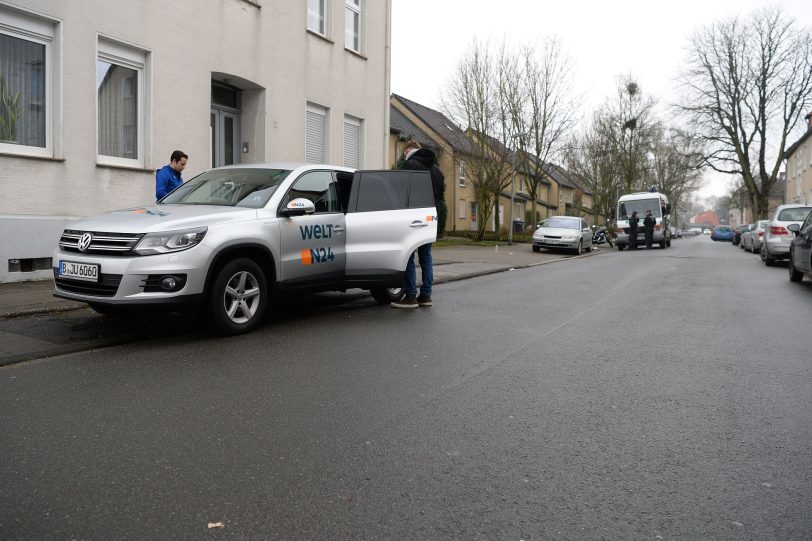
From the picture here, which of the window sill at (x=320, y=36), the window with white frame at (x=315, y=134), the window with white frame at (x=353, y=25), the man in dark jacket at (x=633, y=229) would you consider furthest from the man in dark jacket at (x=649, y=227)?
the window sill at (x=320, y=36)

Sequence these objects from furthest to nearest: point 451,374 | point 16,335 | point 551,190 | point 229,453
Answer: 1. point 551,190
2. point 16,335
3. point 451,374
4. point 229,453

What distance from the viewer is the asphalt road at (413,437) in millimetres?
2869

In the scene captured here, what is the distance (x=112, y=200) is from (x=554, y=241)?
1890 cm

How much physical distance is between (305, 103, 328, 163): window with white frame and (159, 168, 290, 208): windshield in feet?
28.6

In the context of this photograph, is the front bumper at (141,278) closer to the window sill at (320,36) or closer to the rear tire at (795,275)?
the window sill at (320,36)

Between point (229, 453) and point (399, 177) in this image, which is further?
point (399, 177)

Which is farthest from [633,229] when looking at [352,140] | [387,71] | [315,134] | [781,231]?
[315,134]

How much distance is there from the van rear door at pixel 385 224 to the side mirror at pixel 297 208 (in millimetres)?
963

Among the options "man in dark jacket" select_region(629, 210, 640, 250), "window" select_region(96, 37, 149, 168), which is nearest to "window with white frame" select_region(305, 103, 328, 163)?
"window" select_region(96, 37, 149, 168)

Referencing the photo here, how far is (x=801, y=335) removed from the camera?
749 centimetres

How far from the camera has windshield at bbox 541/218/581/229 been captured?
91.3 ft

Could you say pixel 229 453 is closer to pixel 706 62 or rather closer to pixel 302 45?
pixel 302 45

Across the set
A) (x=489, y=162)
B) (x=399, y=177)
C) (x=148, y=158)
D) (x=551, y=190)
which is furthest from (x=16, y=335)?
(x=551, y=190)

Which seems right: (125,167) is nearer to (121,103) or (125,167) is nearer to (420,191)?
(121,103)
